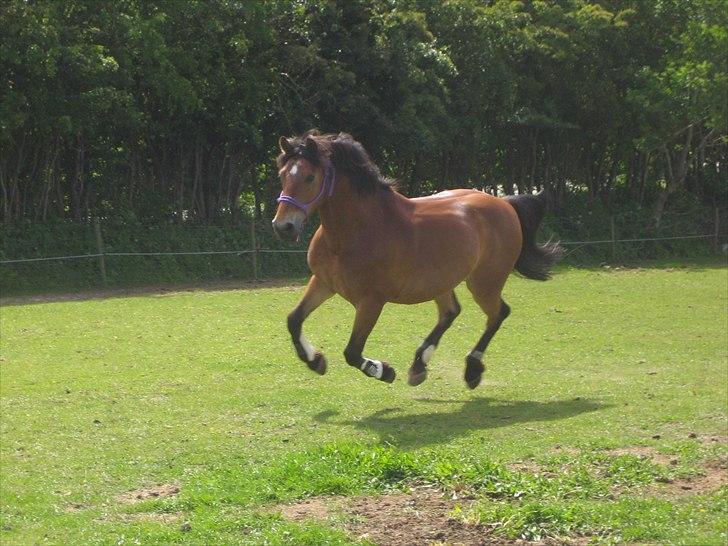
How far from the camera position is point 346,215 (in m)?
8.73

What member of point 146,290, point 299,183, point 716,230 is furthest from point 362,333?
point 716,230

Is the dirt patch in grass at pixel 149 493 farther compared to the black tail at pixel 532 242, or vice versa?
the black tail at pixel 532 242

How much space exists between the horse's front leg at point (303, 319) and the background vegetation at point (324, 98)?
1240 centimetres

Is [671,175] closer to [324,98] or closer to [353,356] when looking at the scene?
[324,98]

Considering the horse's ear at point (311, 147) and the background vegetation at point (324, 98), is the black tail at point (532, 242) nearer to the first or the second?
the horse's ear at point (311, 147)

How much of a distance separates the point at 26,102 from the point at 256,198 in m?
7.24

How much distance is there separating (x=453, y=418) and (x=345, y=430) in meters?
1.21

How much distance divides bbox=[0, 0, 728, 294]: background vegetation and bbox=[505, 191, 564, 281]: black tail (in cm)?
1185

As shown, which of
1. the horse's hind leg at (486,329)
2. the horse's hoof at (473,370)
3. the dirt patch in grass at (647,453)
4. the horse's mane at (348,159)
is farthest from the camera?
the horse's hoof at (473,370)

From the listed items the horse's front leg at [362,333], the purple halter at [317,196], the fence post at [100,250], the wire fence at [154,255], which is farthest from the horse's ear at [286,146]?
the fence post at [100,250]

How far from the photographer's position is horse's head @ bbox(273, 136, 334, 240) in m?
7.71

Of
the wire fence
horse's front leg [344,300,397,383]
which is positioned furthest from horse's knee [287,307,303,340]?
the wire fence

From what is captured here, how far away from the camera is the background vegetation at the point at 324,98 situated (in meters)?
21.4

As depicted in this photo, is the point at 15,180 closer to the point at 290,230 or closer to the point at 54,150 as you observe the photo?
the point at 54,150
